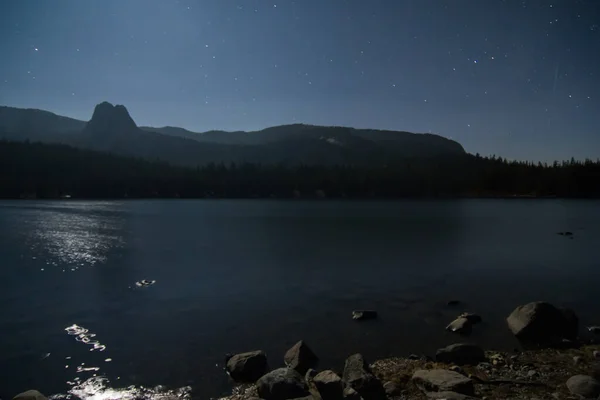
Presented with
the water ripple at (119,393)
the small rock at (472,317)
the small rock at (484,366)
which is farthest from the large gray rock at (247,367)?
the small rock at (472,317)

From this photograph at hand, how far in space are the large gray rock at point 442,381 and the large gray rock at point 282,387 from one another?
315cm

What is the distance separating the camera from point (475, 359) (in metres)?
12.7

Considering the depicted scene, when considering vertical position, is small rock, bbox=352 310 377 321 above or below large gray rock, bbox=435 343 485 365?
A: below

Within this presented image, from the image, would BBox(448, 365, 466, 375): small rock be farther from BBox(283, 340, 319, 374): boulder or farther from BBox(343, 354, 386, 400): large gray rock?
BBox(283, 340, 319, 374): boulder

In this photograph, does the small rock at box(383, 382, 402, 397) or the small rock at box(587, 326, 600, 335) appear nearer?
the small rock at box(383, 382, 402, 397)

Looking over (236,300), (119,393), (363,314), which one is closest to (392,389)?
(119,393)

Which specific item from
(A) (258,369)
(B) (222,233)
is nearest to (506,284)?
(A) (258,369)

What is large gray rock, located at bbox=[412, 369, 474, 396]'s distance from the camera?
396 inches

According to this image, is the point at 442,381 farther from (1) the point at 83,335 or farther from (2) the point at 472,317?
(1) the point at 83,335

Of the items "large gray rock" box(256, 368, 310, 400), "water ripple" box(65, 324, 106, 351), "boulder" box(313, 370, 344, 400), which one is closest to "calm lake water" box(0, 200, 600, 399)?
"water ripple" box(65, 324, 106, 351)

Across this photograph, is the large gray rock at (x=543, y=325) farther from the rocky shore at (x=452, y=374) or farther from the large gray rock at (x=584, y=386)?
the large gray rock at (x=584, y=386)

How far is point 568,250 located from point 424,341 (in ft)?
120

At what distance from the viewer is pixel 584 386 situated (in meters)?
10.1

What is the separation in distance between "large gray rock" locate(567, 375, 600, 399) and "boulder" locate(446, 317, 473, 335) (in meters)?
5.64
